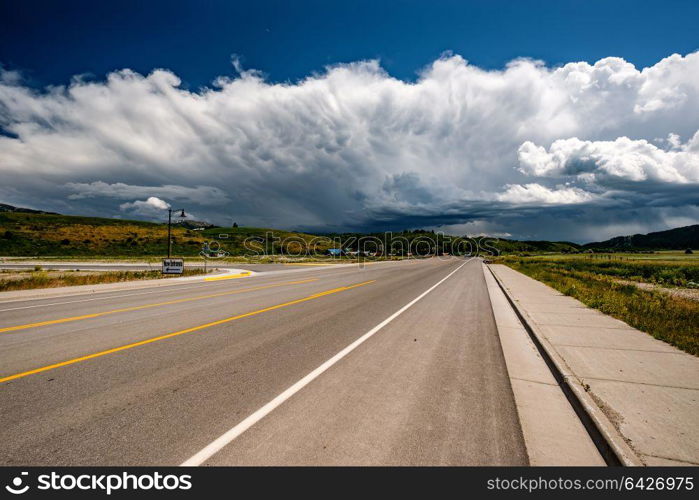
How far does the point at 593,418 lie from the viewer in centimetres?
364

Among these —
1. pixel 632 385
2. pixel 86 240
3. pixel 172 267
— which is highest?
pixel 86 240

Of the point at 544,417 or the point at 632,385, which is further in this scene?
the point at 632,385

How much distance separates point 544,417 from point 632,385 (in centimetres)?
182

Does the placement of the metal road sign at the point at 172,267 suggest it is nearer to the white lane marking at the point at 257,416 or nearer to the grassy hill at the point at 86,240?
the white lane marking at the point at 257,416

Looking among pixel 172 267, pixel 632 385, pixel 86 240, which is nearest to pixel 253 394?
pixel 632 385

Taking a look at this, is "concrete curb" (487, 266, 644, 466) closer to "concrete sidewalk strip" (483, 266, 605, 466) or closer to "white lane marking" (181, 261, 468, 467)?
"concrete sidewalk strip" (483, 266, 605, 466)

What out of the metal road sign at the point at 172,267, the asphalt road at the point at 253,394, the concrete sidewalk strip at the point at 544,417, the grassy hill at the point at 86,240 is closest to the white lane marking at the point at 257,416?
the asphalt road at the point at 253,394

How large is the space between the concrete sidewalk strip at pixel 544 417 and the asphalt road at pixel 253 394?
0.16 m

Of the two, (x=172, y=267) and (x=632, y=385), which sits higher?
(x=632, y=385)

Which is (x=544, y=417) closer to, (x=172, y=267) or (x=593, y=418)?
(x=593, y=418)

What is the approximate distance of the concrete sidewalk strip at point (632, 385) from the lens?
3.22 metres
